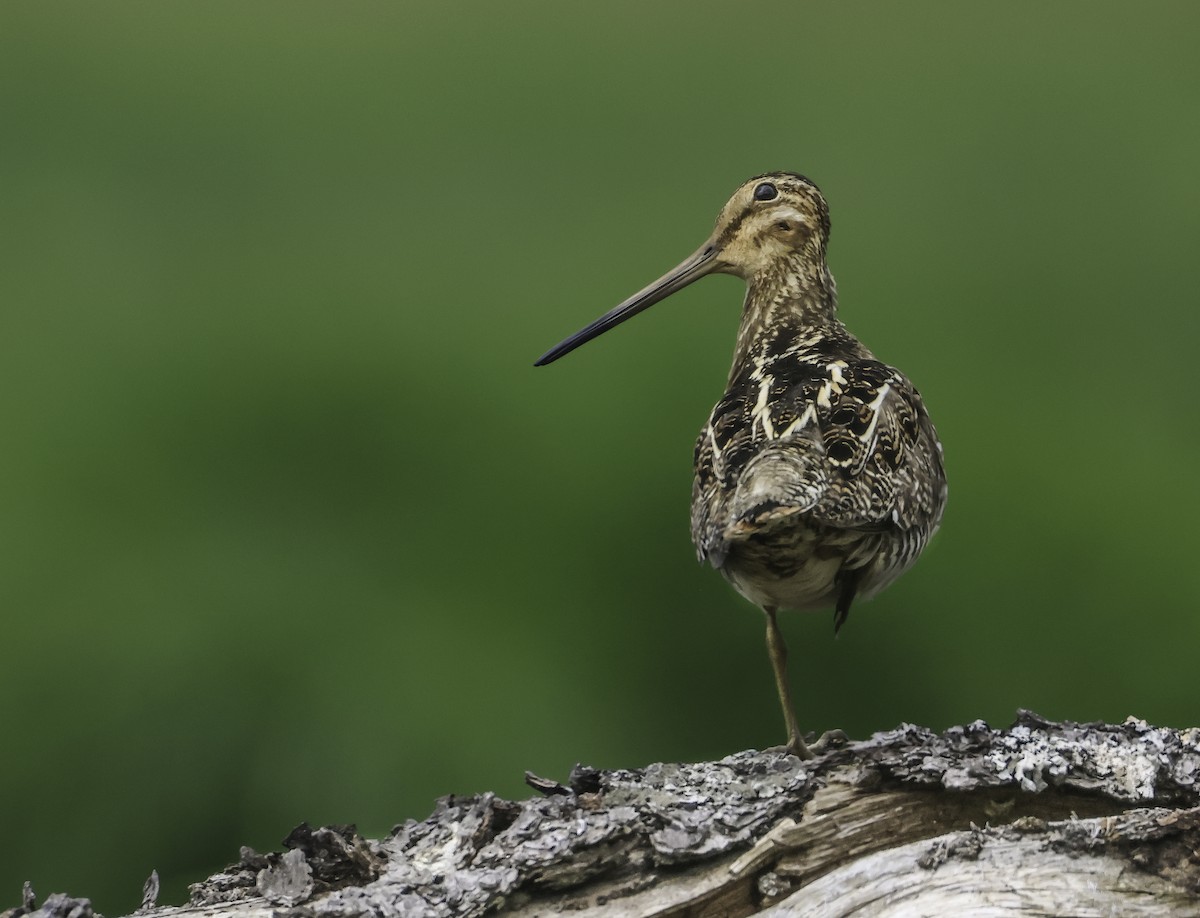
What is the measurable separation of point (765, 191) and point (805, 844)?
1677 millimetres

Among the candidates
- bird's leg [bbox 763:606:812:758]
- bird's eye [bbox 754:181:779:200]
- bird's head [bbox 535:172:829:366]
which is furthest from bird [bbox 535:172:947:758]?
bird's eye [bbox 754:181:779:200]

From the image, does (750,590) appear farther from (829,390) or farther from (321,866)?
(321,866)

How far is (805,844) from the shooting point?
193 cm

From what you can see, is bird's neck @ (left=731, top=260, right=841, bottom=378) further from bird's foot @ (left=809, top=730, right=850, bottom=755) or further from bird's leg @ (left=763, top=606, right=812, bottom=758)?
bird's foot @ (left=809, top=730, right=850, bottom=755)

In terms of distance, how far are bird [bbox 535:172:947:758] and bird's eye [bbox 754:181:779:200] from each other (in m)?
0.30

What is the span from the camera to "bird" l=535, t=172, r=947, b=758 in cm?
220

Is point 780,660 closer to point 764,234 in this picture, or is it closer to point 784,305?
point 784,305

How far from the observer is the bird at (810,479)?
220 cm

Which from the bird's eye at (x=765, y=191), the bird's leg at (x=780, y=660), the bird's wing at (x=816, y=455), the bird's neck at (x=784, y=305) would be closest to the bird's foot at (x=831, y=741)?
the bird's leg at (x=780, y=660)

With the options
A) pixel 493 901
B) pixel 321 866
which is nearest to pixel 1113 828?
pixel 493 901

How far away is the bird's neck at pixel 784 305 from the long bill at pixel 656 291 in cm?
11

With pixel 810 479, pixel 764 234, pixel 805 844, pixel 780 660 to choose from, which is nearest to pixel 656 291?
pixel 764 234

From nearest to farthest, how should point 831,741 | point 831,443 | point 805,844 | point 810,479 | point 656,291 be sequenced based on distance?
point 805,844 → point 810,479 → point 831,443 → point 831,741 → point 656,291

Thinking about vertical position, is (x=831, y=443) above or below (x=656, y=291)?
below
